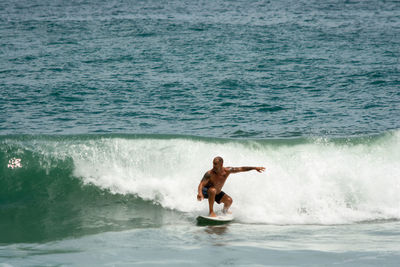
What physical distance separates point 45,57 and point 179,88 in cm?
729

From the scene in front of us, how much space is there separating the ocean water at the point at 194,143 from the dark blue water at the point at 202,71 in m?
0.10

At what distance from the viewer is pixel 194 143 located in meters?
14.4

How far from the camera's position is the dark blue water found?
58.0ft

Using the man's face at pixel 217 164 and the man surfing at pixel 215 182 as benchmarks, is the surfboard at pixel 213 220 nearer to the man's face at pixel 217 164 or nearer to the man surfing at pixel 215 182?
the man surfing at pixel 215 182

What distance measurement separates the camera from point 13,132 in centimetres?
1630

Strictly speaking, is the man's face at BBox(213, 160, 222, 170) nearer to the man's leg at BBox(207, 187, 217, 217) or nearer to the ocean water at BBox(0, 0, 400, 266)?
the man's leg at BBox(207, 187, 217, 217)

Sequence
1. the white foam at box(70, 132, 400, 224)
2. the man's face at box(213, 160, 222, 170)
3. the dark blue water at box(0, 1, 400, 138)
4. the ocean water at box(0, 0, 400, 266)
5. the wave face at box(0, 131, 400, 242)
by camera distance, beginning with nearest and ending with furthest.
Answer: the ocean water at box(0, 0, 400, 266), the man's face at box(213, 160, 222, 170), the wave face at box(0, 131, 400, 242), the white foam at box(70, 132, 400, 224), the dark blue water at box(0, 1, 400, 138)

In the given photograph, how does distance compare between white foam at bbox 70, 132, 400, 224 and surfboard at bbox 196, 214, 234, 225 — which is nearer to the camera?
surfboard at bbox 196, 214, 234, 225

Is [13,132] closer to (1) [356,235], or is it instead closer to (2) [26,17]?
(1) [356,235]

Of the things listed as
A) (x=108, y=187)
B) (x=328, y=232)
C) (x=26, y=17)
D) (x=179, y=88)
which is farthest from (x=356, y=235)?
(x=26, y=17)

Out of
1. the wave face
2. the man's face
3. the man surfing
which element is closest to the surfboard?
the man surfing

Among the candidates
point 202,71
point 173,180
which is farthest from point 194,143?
point 202,71

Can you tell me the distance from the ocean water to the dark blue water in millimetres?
103

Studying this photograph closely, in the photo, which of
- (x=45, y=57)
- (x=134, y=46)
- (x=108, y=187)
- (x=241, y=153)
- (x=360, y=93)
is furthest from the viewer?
(x=134, y=46)
